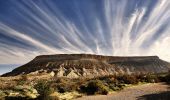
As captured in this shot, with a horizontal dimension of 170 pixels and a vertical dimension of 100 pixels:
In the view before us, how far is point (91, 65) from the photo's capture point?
12562cm

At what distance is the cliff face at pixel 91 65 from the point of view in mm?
113394

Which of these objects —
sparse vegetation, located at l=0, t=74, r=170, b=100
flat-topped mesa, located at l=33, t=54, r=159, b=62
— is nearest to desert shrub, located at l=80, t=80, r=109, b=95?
sparse vegetation, located at l=0, t=74, r=170, b=100

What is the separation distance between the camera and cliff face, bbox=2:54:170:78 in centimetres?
11339

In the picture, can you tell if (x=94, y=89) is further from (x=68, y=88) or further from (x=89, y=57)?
(x=89, y=57)

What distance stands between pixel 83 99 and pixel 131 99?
513cm

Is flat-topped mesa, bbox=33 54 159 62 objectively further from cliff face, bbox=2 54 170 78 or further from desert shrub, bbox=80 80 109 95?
desert shrub, bbox=80 80 109 95

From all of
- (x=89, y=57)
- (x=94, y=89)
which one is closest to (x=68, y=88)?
(x=94, y=89)

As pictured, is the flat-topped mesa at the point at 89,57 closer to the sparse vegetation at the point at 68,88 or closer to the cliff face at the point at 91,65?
the cliff face at the point at 91,65

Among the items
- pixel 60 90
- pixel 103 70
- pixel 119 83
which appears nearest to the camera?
pixel 60 90

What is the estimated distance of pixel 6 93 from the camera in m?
27.3

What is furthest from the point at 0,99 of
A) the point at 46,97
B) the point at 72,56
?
the point at 72,56

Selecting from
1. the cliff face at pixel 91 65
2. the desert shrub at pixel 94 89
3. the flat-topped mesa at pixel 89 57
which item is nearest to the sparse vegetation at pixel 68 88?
the desert shrub at pixel 94 89

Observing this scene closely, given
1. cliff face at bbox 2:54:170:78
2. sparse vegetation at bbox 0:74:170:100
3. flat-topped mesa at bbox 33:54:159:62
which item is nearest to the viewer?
sparse vegetation at bbox 0:74:170:100

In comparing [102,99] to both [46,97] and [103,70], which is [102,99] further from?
[103,70]
